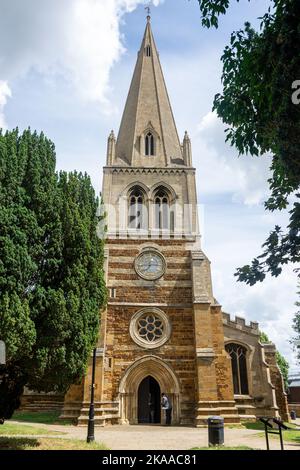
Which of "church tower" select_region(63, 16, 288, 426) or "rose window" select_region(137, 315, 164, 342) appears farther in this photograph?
"rose window" select_region(137, 315, 164, 342)

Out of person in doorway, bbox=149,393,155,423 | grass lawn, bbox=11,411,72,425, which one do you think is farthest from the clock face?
grass lawn, bbox=11,411,72,425

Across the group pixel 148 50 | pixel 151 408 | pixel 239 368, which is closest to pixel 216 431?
pixel 151 408

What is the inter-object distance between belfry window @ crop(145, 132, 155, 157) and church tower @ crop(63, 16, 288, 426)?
119mm

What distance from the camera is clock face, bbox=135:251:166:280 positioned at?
2358 centimetres

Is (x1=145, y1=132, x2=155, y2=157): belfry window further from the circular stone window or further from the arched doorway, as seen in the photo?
the arched doorway

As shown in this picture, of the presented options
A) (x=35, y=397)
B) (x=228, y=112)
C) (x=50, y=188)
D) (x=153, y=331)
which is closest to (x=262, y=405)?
(x=153, y=331)

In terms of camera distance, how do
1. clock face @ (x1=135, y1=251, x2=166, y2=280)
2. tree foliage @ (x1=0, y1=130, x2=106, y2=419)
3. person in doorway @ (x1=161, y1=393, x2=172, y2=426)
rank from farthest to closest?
clock face @ (x1=135, y1=251, x2=166, y2=280)
person in doorway @ (x1=161, y1=393, x2=172, y2=426)
tree foliage @ (x1=0, y1=130, x2=106, y2=419)

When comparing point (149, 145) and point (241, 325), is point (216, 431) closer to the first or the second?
point (241, 325)

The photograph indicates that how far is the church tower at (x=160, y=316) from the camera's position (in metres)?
20.5

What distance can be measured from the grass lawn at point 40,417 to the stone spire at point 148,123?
17133mm

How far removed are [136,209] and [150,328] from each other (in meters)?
8.45

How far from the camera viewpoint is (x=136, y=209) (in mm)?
26391

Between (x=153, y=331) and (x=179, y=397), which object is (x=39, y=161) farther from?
→ (x=179, y=397)

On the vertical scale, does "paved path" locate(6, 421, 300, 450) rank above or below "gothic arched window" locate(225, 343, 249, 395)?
below
